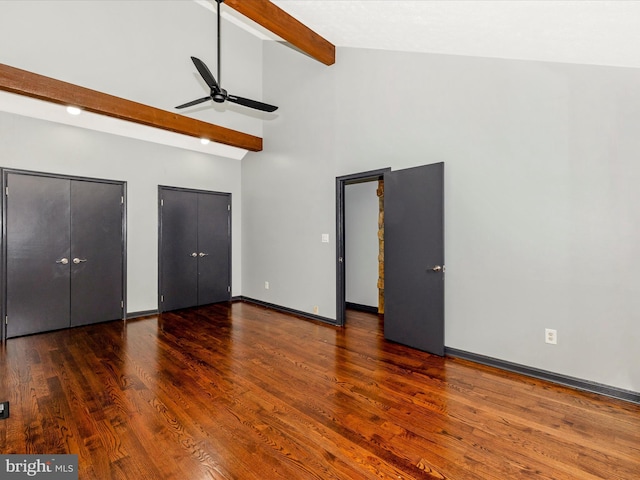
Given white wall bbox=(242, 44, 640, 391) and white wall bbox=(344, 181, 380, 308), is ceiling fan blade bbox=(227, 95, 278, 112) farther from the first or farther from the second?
white wall bbox=(344, 181, 380, 308)

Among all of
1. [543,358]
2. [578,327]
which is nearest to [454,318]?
[543,358]

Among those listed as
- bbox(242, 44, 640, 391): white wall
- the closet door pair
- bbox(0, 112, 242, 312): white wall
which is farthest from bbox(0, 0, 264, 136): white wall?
bbox(242, 44, 640, 391): white wall

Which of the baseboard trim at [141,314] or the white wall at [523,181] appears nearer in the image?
the white wall at [523,181]

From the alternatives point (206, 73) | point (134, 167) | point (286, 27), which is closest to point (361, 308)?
point (206, 73)

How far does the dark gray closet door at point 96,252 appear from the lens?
447cm

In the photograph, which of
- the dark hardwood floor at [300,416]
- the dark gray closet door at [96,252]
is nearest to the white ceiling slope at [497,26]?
the dark hardwood floor at [300,416]

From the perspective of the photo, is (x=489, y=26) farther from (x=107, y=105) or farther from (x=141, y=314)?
(x=141, y=314)

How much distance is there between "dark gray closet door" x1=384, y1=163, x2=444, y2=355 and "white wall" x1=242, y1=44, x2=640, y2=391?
6.1 inches

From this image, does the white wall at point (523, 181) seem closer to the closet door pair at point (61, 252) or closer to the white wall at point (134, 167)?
the white wall at point (134, 167)

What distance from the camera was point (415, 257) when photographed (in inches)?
142

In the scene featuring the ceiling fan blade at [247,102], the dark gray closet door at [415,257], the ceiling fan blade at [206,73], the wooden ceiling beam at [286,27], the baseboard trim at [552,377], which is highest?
the wooden ceiling beam at [286,27]

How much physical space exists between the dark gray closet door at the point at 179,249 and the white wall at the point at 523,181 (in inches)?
113

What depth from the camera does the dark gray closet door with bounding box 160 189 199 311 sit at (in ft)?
17.4

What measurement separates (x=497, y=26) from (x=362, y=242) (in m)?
3.55
